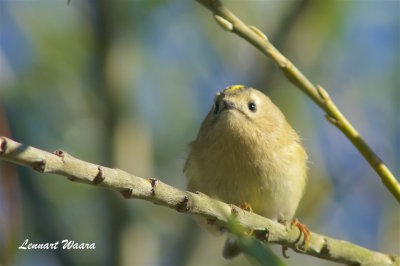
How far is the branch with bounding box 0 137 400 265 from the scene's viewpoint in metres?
1.23

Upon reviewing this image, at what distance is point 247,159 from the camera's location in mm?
3205

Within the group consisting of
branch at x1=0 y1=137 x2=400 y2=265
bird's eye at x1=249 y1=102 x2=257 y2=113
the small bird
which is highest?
bird's eye at x1=249 y1=102 x2=257 y2=113

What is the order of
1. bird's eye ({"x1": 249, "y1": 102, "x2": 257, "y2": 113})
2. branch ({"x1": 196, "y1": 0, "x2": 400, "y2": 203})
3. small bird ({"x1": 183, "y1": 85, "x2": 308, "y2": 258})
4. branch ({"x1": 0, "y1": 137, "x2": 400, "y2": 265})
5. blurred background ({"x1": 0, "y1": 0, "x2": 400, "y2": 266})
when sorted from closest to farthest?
branch ({"x1": 0, "y1": 137, "x2": 400, "y2": 265}) → branch ({"x1": 196, "y1": 0, "x2": 400, "y2": 203}) → small bird ({"x1": 183, "y1": 85, "x2": 308, "y2": 258}) → bird's eye ({"x1": 249, "y1": 102, "x2": 257, "y2": 113}) → blurred background ({"x1": 0, "y1": 0, "x2": 400, "y2": 266})

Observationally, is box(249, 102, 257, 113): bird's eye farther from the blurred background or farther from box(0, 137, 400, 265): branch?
box(0, 137, 400, 265): branch

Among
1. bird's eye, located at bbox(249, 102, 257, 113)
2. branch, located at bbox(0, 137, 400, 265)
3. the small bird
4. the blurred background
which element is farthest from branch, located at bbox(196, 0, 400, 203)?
the blurred background

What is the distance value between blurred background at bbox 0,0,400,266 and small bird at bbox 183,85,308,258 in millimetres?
443

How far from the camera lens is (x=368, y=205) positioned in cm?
431

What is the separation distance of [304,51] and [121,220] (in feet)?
5.54

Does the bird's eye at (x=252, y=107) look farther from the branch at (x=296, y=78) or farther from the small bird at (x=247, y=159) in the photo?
the branch at (x=296, y=78)

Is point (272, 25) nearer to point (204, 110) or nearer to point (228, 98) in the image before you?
point (204, 110)

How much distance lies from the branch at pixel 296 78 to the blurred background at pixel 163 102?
2.12m

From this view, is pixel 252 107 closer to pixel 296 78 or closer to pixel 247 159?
pixel 247 159

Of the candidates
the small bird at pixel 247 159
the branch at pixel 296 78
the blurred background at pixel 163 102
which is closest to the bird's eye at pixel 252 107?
the small bird at pixel 247 159

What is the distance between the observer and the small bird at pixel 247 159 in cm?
316
